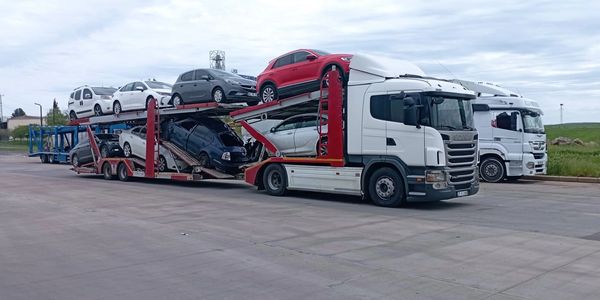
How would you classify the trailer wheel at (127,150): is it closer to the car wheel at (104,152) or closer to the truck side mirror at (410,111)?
the car wheel at (104,152)

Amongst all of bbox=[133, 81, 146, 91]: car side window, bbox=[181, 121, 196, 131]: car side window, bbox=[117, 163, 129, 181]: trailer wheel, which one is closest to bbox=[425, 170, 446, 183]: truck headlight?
bbox=[181, 121, 196, 131]: car side window

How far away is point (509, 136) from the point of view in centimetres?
1897

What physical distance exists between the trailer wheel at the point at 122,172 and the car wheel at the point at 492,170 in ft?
40.4

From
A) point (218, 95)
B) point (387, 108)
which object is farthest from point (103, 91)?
point (387, 108)

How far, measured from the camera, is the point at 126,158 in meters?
21.5

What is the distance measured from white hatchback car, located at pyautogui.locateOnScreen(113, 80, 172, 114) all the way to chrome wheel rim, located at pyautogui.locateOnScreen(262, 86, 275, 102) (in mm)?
4820

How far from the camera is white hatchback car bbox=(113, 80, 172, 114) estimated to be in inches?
805

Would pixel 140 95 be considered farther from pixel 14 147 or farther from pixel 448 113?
pixel 14 147

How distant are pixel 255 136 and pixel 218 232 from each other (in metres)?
7.13

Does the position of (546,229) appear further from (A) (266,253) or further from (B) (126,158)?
(B) (126,158)

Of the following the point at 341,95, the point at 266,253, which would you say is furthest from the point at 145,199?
the point at 266,253

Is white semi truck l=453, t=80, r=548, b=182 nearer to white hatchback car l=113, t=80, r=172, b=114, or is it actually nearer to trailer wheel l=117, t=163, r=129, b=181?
white hatchback car l=113, t=80, r=172, b=114

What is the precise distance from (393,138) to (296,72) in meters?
3.82

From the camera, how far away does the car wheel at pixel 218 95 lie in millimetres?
17652
